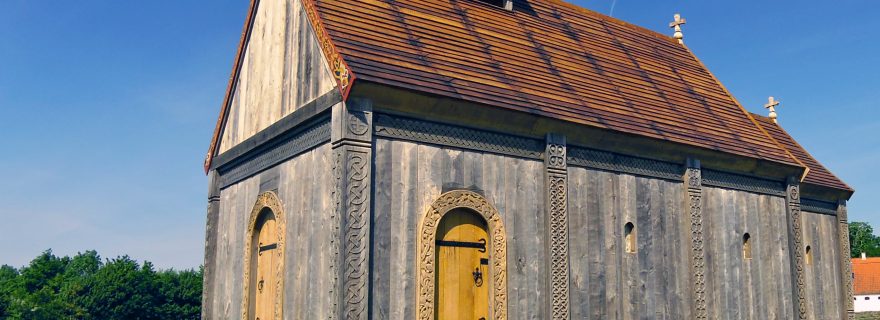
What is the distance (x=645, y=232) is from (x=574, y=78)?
2.95m

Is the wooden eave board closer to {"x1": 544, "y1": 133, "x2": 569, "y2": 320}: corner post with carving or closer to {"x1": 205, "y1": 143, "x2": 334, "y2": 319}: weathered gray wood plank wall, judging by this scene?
{"x1": 544, "y1": 133, "x2": 569, "y2": 320}: corner post with carving

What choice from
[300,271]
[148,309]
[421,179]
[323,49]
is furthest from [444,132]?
[148,309]

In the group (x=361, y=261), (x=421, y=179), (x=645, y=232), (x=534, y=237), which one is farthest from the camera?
(x=645, y=232)

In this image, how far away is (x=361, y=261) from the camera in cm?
941

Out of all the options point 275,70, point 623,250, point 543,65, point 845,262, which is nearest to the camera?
point 275,70

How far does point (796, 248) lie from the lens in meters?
15.6

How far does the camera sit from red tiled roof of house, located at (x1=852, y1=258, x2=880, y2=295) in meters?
69.9

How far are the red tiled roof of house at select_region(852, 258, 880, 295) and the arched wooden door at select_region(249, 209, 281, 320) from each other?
2733 inches

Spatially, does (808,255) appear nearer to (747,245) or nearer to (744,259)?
(747,245)

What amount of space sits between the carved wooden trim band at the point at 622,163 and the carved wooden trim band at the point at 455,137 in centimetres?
82

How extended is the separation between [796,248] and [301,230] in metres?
10.5

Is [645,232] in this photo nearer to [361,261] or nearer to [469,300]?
[469,300]

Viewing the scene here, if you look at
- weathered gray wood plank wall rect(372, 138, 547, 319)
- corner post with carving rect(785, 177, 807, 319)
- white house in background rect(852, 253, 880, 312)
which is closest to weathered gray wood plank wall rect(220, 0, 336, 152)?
weathered gray wood plank wall rect(372, 138, 547, 319)

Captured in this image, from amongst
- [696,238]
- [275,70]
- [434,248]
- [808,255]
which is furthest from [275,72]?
[808,255]
